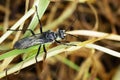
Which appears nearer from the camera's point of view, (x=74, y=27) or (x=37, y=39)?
(x=37, y=39)

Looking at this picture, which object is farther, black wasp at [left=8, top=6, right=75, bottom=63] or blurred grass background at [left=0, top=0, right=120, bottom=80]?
blurred grass background at [left=0, top=0, right=120, bottom=80]

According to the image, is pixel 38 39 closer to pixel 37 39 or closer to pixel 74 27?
pixel 37 39

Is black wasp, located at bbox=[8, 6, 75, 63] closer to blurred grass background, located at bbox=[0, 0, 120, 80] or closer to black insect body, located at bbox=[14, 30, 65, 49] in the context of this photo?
black insect body, located at bbox=[14, 30, 65, 49]

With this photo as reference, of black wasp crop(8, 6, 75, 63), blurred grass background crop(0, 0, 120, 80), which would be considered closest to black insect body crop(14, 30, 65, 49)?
black wasp crop(8, 6, 75, 63)

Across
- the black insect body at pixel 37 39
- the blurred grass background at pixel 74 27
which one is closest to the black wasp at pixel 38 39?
the black insect body at pixel 37 39

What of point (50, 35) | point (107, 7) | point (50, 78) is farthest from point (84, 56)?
point (50, 35)

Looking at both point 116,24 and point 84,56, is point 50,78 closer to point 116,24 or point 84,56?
point 84,56

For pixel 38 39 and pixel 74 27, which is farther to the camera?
pixel 74 27

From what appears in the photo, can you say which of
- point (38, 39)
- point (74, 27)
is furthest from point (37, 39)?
point (74, 27)

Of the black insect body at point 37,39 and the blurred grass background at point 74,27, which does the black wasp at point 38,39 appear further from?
the blurred grass background at point 74,27
